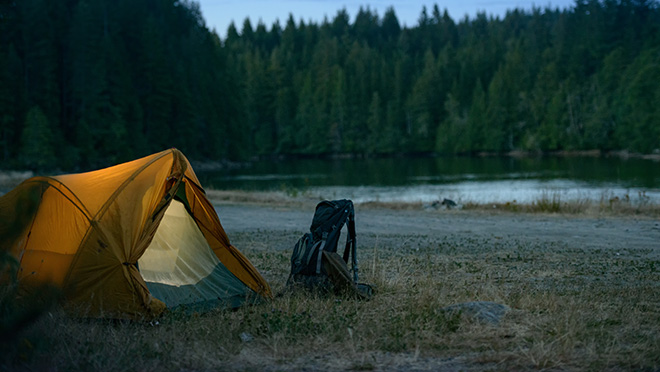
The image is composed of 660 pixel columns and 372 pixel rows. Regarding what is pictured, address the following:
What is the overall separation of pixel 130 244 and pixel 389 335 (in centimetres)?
294

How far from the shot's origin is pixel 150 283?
721cm

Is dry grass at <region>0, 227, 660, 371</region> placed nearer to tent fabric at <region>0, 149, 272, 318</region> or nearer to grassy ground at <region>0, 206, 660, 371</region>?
grassy ground at <region>0, 206, 660, 371</region>

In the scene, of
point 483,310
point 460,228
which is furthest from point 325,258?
point 460,228

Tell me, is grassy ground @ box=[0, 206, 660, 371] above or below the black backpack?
below

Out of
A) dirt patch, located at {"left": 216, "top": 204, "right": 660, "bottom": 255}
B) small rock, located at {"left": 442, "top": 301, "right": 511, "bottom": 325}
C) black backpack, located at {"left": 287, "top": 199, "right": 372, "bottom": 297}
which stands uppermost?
black backpack, located at {"left": 287, "top": 199, "right": 372, "bottom": 297}

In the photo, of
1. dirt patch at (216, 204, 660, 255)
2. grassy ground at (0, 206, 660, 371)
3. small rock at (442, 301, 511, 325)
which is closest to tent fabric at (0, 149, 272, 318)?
grassy ground at (0, 206, 660, 371)

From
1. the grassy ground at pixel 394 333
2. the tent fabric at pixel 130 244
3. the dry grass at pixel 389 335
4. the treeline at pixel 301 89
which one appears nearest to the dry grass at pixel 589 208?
the grassy ground at pixel 394 333

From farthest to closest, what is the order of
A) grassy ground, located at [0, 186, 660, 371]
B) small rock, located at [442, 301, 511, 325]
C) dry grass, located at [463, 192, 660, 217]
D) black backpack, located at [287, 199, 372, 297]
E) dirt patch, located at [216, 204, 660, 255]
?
dry grass, located at [463, 192, 660, 217]
dirt patch, located at [216, 204, 660, 255]
black backpack, located at [287, 199, 372, 297]
small rock, located at [442, 301, 511, 325]
grassy ground, located at [0, 186, 660, 371]

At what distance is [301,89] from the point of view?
392 feet

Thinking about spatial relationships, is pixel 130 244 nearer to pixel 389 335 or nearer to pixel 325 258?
pixel 325 258

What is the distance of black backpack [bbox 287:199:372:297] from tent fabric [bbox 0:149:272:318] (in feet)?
2.11

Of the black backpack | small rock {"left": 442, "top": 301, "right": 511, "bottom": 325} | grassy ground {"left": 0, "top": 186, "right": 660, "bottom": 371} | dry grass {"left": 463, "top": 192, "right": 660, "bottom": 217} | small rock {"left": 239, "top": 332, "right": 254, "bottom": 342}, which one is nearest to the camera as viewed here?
grassy ground {"left": 0, "top": 186, "right": 660, "bottom": 371}

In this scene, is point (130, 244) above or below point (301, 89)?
below

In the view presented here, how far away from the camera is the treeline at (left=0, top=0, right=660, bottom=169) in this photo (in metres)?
56.8
